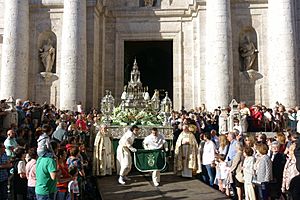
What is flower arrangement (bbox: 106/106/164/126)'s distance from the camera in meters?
13.7

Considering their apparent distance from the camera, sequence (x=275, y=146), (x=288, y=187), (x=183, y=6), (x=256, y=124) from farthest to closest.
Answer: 1. (x=183, y=6)
2. (x=256, y=124)
3. (x=275, y=146)
4. (x=288, y=187)

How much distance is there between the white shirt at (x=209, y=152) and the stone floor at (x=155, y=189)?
67 centimetres

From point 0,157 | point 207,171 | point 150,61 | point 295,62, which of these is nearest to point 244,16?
point 295,62

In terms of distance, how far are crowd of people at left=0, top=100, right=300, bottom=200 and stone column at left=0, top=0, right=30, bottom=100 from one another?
5.37 metres

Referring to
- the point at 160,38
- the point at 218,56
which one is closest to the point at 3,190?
the point at 218,56

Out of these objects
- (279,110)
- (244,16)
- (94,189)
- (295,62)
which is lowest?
(94,189)

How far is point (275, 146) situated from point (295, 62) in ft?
39.3

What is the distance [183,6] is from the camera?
901 inches

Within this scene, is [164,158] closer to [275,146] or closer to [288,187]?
[275,146]

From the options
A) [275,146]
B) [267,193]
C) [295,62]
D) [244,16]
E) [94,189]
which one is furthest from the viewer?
[244,16]

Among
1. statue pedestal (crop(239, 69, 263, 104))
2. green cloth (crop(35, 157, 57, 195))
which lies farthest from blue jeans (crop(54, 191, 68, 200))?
statue pedestal (crop(239, 69, 263, 104))

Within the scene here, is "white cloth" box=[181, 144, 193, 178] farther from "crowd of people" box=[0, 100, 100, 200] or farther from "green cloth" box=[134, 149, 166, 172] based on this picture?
"crowd of people" box=[0, 100, 100, 200]

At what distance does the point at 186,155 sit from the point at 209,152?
A: 0.99m

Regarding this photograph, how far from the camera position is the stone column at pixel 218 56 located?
19406mm
